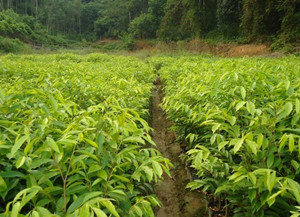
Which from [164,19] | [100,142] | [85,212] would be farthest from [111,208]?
[164,19]

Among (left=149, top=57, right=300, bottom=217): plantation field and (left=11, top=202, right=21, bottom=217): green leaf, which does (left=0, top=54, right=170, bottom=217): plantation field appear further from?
(left=149, top=57, right=300, bottom=217): plantation field

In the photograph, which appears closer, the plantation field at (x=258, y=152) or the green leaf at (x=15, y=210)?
the green leaf at (x=15, y=210)

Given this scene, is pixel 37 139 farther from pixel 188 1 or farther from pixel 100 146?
pixel 188 1

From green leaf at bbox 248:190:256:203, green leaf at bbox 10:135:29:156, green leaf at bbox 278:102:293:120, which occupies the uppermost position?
green leaf at bbox 278:102:293:120

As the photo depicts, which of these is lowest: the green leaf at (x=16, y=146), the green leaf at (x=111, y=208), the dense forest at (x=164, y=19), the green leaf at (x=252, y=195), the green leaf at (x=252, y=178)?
the green leaf at (x=252, y=195)

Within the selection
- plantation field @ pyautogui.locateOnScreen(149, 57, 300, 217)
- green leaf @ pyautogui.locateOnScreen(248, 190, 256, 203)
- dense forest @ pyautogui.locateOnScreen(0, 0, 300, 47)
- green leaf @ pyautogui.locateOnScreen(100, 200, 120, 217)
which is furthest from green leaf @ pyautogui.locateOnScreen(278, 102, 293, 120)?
dense forest @ pyautogui.locateOnScreen(0, 0, 300, 47)

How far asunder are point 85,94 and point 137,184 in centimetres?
141

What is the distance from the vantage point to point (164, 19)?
29000mm

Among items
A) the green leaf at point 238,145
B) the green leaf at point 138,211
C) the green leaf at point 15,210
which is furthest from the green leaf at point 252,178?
the green leaf at point 15,210

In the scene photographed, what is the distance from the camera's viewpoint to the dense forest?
16.2 m

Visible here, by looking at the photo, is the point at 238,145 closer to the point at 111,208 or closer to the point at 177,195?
the point at 111,208

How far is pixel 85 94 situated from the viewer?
2.76m

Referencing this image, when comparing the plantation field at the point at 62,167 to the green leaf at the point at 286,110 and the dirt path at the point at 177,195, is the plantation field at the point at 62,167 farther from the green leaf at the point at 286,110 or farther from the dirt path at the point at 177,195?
the dirt path at the point at 177,195

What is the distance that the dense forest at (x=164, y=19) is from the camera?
16.2m
